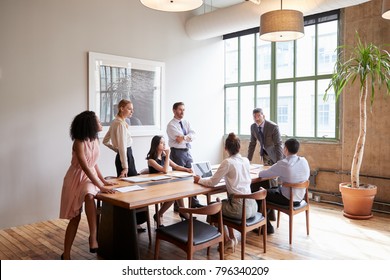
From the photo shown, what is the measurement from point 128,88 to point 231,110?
101 inches

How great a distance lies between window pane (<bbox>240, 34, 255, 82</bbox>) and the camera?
6.85 metres

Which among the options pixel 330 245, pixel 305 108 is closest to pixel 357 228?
pixel 330 245

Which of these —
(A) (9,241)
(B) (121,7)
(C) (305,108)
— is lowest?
(A) (9,241)

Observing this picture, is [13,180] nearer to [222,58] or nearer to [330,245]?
[330,245]

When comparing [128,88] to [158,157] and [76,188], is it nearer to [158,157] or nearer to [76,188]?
[158,157]

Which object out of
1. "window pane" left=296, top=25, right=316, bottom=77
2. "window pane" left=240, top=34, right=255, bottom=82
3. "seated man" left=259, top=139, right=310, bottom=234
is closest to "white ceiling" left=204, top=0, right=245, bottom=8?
"window pane" left=240, top=34, right=255, bottom=82

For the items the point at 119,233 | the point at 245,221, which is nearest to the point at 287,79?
the point at 245,221

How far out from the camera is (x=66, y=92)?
4.91 m

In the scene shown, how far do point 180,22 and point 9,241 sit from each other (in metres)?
4.49

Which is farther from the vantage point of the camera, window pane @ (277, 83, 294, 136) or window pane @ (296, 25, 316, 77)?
window pane @ (277, 83, 294, 136)

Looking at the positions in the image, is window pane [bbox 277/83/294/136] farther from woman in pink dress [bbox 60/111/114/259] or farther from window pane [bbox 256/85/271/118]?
woman in pink dress [bbox 60/111/114/259]

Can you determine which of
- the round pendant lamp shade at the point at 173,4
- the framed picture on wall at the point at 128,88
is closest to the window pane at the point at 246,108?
the framed picture on wall at the point at 128,88

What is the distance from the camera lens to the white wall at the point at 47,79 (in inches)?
174

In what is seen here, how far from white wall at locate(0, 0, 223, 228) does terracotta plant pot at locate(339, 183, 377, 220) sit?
3228mm
